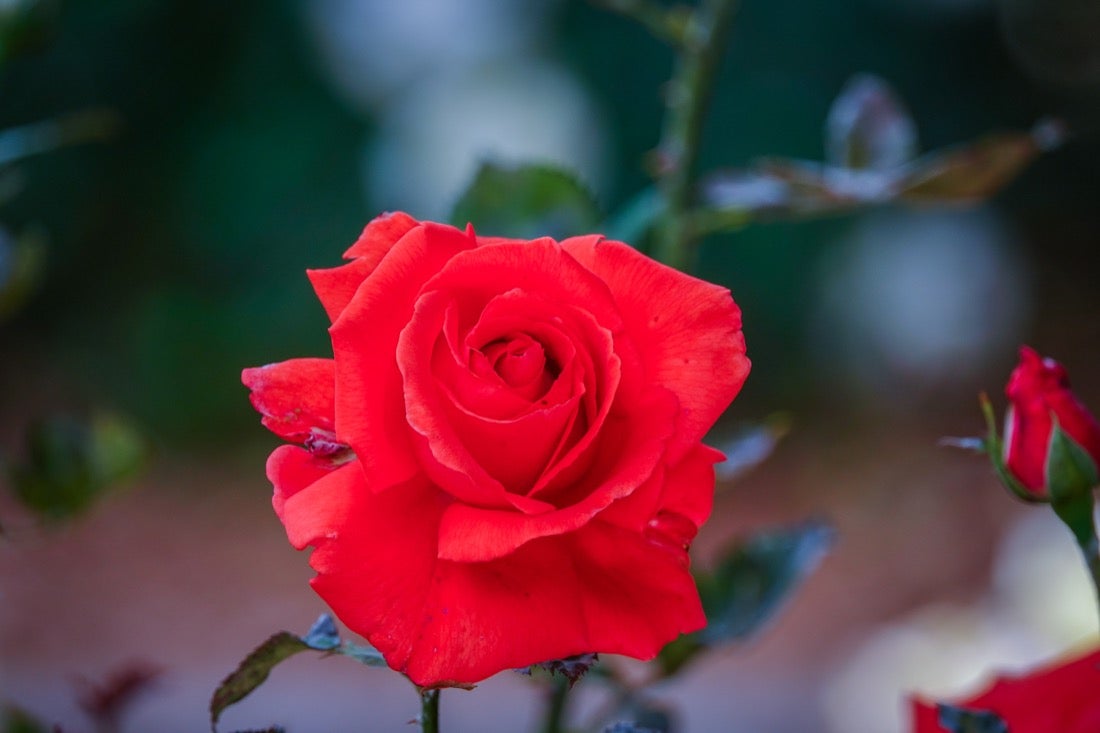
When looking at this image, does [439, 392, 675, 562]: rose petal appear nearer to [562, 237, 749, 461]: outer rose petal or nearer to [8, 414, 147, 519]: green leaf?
[562, 237, 749, 461]: outer rose petal

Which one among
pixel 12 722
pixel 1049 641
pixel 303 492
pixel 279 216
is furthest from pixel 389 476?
pixel 279 216

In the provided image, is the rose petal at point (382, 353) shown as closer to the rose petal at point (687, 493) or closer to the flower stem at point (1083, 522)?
the rose petal at point (687, 493)

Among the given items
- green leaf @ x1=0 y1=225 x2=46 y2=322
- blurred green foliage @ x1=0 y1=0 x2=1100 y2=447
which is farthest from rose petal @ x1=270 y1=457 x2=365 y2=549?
blurred green foliage @ x1=0 y1=0 x2=1100 y2=447

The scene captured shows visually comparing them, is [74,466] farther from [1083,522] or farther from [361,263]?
[1083,522]

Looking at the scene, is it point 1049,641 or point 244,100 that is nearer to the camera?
point 1049,641

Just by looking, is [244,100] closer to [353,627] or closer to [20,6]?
[20,6]

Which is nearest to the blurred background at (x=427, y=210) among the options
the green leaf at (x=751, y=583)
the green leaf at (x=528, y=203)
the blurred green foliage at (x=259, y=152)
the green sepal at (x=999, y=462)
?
the blurred green foliage at (x=259, y=152)
